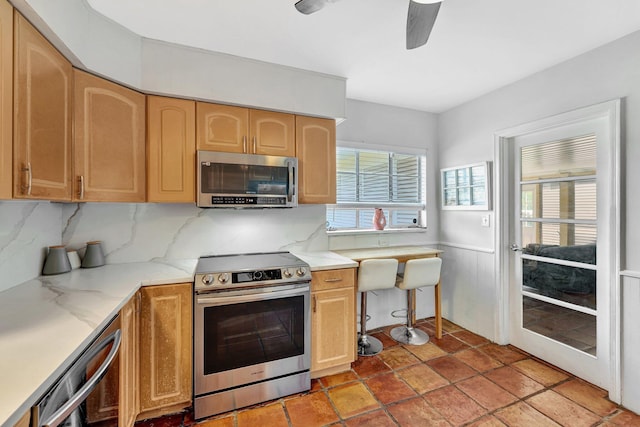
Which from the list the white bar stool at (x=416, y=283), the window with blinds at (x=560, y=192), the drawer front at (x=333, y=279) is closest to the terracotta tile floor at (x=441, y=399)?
the white bar stool at (x=416, y=283)

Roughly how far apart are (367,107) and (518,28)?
58.7 inches

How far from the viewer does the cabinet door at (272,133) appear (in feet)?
7.39

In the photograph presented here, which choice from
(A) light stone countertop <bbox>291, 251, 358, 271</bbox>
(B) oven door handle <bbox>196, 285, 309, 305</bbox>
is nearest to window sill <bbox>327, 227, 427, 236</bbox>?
(A) light stone countertop <bbox>291, 251, 358, 271</bbox>

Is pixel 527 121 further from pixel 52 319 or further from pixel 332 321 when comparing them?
pixel 52 319

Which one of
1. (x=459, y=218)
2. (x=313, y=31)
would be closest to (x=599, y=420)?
(x=459, y=218)

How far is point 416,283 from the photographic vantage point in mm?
2670

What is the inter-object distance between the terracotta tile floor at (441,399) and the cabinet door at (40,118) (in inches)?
62.3

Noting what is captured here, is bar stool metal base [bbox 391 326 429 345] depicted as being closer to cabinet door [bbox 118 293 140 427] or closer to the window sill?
the window sill

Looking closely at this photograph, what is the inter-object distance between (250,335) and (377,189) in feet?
6.68

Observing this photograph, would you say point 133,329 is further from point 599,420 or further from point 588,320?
point 588,320

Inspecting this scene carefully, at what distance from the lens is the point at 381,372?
91.0 inches

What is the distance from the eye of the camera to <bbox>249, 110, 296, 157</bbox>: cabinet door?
88.7 inches

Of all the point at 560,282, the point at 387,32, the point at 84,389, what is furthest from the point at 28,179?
the point at 560,282

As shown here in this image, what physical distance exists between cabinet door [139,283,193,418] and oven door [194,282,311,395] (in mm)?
79
